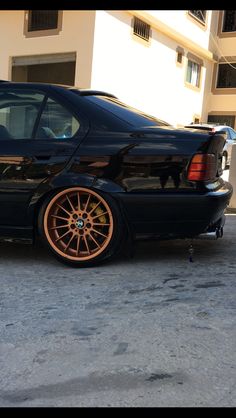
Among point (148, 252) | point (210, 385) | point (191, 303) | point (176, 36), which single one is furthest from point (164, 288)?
point (176, 36)

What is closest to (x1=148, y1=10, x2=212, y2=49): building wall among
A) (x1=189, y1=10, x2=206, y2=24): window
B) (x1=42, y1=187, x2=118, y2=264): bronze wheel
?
(x1=189, y1=10, x2=206, y2=24): window

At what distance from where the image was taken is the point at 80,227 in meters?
4.35

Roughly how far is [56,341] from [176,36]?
18.5 m

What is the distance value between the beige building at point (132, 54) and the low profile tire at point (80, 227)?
1085 cm

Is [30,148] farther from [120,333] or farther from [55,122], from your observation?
[120,333]

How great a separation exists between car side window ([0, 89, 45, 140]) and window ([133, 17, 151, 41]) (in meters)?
13.1

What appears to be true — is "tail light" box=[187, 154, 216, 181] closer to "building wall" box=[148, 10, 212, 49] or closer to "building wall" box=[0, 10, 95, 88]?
"building wall" box=[0, 10, 95, 88]

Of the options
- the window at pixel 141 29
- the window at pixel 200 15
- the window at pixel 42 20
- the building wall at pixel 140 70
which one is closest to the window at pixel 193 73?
the building wall at pixel 140 70

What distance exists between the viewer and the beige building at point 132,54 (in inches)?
587

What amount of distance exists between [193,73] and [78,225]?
20.1 m

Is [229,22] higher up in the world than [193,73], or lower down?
higher up

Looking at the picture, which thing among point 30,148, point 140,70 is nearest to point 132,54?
point 140,70

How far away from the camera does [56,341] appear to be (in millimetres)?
2949

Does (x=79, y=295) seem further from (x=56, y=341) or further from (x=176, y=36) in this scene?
(x=176, y=36)
